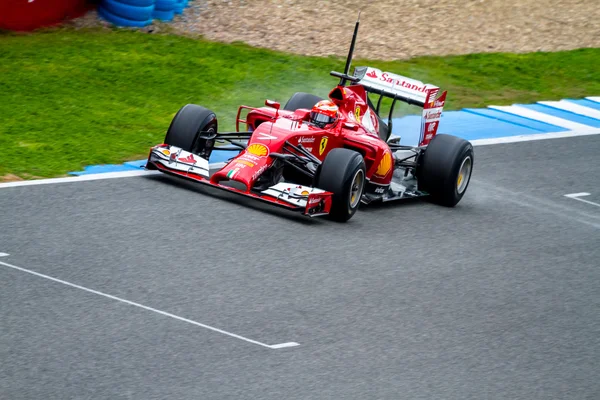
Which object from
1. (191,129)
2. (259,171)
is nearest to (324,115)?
(259,171)

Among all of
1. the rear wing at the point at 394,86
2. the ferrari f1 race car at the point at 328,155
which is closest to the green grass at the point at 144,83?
the ferrari f1 race car at the point at 328,155

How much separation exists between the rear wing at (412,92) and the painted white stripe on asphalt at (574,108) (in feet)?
17.1

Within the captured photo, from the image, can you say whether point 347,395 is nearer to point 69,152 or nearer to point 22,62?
point 69,152

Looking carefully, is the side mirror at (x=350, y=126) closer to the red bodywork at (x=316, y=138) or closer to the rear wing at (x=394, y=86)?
the red bodywork at (x=316, y=138)

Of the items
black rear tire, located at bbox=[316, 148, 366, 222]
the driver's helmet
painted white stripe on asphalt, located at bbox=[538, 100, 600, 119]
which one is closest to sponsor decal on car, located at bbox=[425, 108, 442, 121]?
the driver's helmet

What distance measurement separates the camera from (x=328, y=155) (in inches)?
385

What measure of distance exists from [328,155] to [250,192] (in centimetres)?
82

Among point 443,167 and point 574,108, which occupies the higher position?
point 574,108

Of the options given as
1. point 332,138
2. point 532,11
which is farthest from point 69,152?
point 532,11

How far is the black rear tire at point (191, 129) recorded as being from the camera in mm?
10500

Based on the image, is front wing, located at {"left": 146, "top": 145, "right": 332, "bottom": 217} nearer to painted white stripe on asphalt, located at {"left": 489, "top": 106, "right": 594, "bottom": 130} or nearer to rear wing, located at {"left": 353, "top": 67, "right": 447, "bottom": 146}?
rear wing, located at {"left": 353, "top": 67, "right": 447, "bottom": 146}

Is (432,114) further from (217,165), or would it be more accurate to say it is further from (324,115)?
(217,165)

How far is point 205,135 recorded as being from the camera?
10633mm

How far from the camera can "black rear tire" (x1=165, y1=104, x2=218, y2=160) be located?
10500 millimetres
